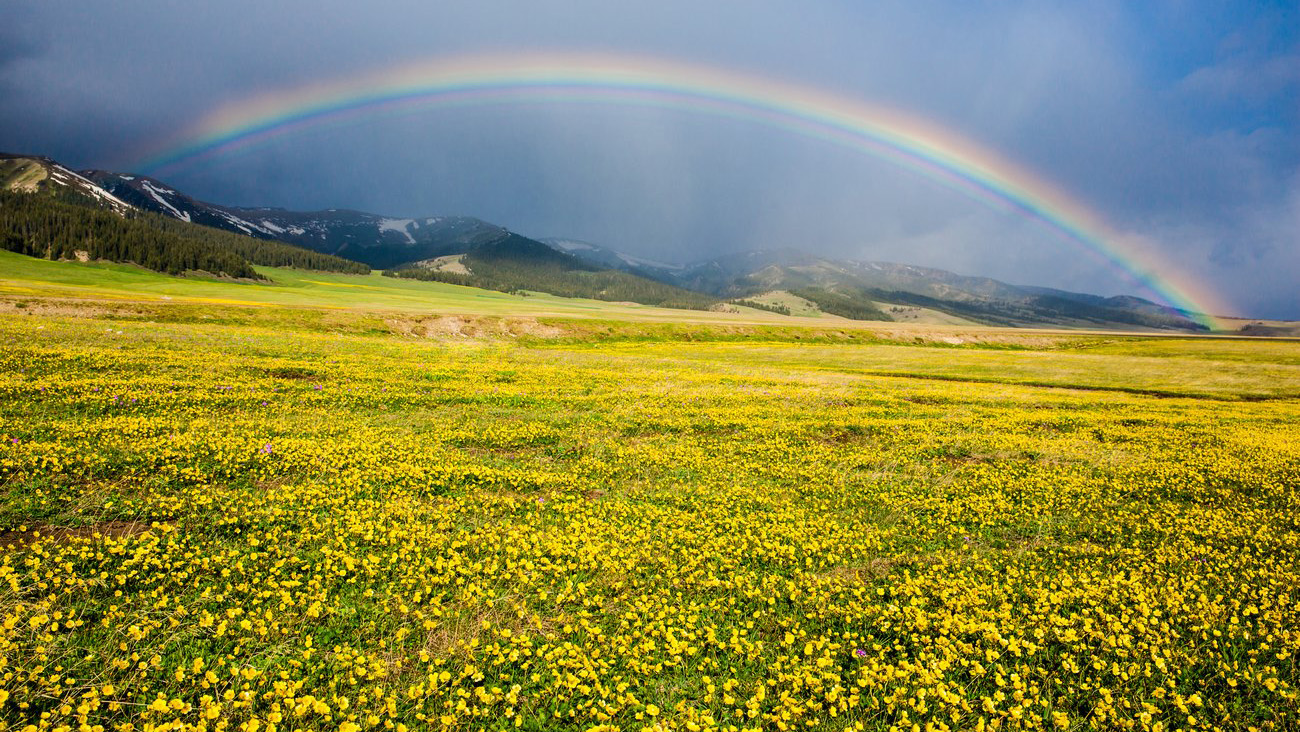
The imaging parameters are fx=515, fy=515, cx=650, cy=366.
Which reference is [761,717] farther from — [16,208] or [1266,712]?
[16,208]

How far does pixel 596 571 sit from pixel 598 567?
12 cm

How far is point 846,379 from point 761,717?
36.3 m

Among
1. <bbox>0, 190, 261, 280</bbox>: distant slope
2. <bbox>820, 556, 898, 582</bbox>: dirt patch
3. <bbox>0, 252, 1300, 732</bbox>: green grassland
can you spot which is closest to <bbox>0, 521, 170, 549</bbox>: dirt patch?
<bbox>0, 252, 1300, 732</bbox>: green grassland

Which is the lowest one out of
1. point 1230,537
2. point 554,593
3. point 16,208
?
point 554,593

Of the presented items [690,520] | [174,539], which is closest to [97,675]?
[174,539]

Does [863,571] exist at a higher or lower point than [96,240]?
lower

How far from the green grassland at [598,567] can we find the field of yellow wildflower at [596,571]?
6 centimetres

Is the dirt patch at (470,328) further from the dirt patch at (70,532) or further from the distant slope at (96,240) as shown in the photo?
the distant slope at (96,240)

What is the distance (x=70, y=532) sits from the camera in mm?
9047

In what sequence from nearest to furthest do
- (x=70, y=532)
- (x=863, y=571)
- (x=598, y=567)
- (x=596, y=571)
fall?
(x=70, y=532), (x=596, y=571), (x=598, y=567), (x=863, y=571)

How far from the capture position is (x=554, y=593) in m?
8.88

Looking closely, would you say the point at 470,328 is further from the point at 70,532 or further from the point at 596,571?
the point at 596,571

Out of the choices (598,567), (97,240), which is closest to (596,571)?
(598,567)

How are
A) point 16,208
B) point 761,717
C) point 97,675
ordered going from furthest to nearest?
point 16,208, point 761,717, point 97,675
